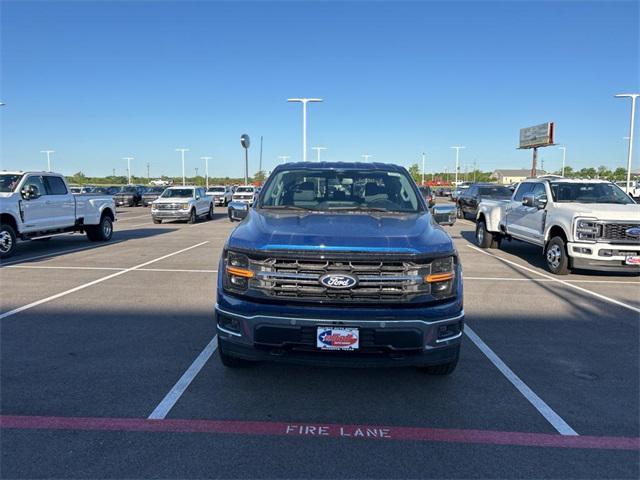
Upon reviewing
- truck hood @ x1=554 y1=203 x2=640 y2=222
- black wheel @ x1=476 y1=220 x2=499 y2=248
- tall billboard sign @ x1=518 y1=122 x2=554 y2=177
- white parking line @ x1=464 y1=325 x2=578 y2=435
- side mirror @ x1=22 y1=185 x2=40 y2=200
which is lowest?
white parking line @ x1=464 y1=325 x2=578 y2=435

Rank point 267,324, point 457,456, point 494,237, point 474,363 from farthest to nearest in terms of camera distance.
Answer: point 494,237 < point 474,363 < point 267,324 < point 457,456

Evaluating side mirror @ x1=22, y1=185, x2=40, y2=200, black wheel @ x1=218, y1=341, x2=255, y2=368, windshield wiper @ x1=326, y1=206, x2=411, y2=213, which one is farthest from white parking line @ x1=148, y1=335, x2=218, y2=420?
side mirror @ x1=22, y1=185, x2=40, y2=200

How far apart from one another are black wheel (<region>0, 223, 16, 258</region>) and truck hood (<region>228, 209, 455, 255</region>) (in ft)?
31.2

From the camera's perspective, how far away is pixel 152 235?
56.3 feet

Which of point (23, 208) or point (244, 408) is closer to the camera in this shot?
point (244, 408)

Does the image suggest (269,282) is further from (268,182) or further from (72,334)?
(72,334)

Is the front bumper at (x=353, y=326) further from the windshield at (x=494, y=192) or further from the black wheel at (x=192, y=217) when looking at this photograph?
the windshield at (x=494, y=192)

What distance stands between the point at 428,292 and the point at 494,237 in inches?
432

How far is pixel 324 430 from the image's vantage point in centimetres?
344

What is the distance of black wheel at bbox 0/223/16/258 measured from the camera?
36.4 feet

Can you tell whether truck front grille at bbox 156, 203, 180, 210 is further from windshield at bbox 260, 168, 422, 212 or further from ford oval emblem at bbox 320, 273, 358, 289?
ford oval emblem at bbox 320, 273, 358, 289

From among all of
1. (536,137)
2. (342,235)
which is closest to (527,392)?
(342,235)

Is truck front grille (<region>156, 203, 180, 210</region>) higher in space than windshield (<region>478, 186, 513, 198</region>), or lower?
lower

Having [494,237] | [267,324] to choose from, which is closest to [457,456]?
[267,324]
